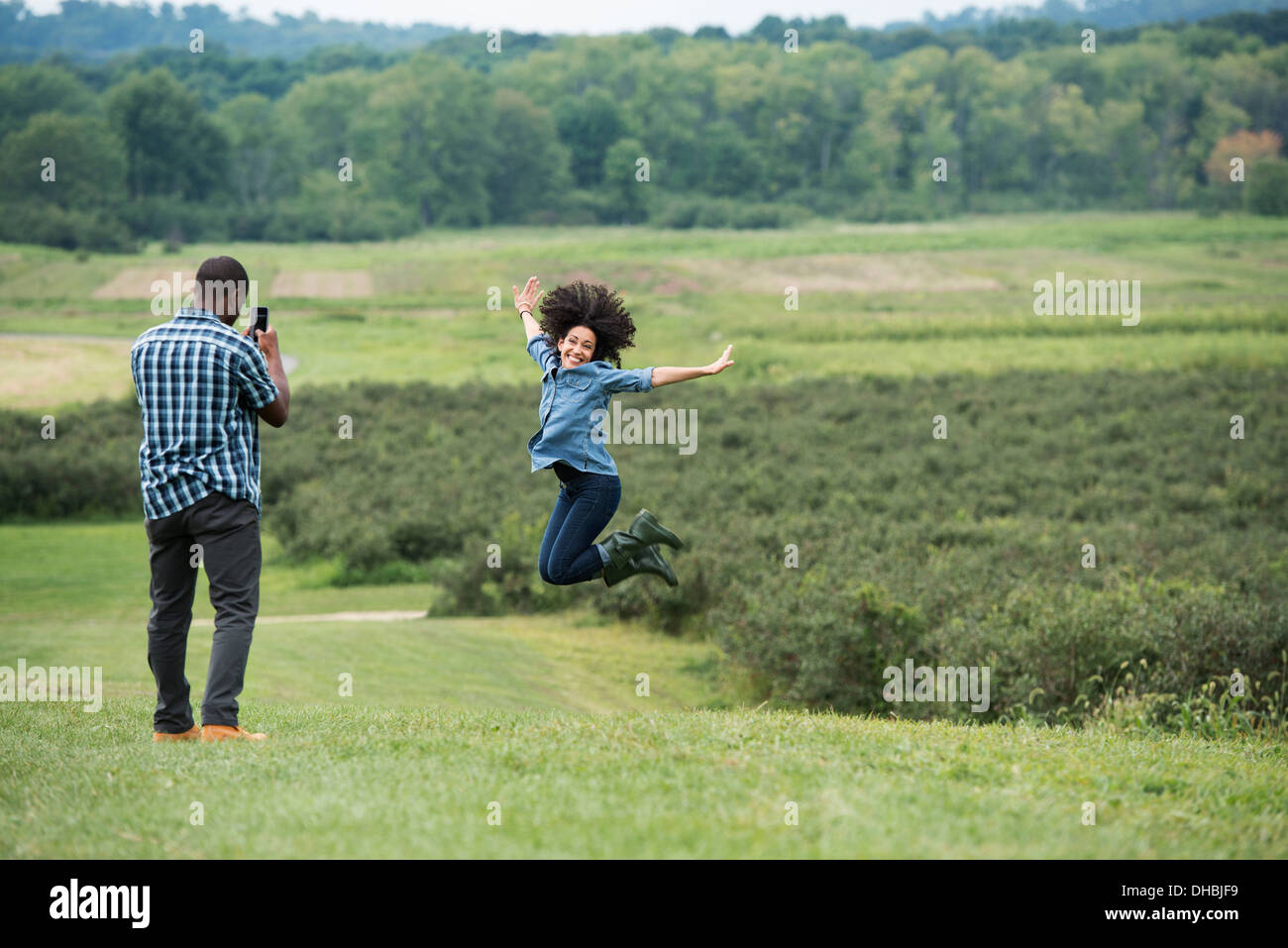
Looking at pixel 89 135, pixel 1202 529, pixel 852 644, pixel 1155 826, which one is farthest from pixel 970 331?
pixel 89 135

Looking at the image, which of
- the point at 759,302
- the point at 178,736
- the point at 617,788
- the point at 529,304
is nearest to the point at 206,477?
the point at 178,736

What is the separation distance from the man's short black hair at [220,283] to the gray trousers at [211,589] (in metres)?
1.11

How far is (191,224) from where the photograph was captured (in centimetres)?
9238

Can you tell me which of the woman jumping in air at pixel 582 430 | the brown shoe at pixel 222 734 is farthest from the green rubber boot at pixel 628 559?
the brown shoe at pixel 222 734

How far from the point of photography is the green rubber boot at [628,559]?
8.42 meters

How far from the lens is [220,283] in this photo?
22.6ft

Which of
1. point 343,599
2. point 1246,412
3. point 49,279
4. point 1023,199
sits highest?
point 1023,199

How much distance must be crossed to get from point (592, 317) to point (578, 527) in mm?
1433

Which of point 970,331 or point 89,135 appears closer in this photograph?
point 970,331

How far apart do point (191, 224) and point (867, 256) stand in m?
50.3

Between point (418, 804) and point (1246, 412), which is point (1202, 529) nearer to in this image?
point (1246, 412)
